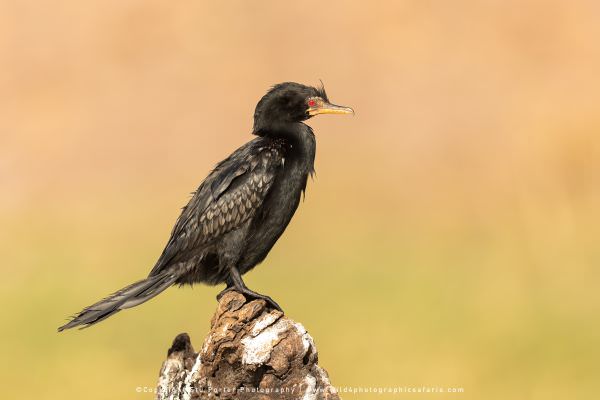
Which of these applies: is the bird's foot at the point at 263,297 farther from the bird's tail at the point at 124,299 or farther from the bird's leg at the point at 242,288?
the bird's tail at the point at 124,299

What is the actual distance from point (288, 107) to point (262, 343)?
2.64m

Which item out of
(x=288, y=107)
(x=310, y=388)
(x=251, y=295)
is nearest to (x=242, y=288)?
(x=251, y=295)

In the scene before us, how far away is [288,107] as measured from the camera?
10219 mm

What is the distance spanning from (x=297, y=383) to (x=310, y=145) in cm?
266

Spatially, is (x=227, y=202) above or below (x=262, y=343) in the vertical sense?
above

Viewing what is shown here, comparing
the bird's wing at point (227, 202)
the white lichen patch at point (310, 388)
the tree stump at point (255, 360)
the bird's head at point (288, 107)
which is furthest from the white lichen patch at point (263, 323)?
the bird's head at point (288, 107)

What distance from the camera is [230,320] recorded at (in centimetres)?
920

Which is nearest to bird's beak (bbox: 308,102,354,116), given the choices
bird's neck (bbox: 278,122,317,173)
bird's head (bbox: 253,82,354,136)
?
bird's head (bbox: 253,82,354,136)

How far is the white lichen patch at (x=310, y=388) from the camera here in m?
8.90

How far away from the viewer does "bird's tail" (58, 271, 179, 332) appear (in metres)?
9.39

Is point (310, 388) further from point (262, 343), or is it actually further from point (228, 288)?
point (228, 288)

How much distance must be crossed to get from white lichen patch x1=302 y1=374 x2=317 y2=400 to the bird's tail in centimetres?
190

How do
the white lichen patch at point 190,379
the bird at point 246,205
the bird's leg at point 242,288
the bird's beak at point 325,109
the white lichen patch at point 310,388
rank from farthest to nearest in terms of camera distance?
the bird's beak at point 325,109
the bird at point 246,205
the bird's leg at point 242,288
the white lichen patch at point 190,379
the white lichen patch at point 310,388

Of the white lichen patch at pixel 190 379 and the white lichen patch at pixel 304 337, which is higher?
the white lichen patch at pixel 304 337
